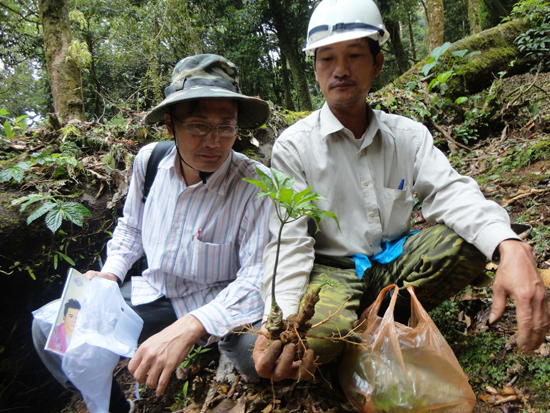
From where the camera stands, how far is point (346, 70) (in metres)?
1.87

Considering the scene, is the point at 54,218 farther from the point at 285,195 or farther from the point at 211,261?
the point at 285,195

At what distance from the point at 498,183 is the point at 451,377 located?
8.90 feet

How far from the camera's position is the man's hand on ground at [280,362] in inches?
51.1

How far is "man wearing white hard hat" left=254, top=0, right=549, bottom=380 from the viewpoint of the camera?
1.65 m

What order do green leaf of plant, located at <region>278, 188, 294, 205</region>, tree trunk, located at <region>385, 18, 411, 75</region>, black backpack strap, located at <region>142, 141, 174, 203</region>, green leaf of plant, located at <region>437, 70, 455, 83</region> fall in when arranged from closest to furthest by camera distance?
green leaf of plant, located at <region>278, 188, 294, 205</region>
black backpack strap, located at <region>142, 141, 174, 203</region>
green leaf of plant, located at <region>437, 70, 455, 83</region>
tree trunk, located at <region>385, 18, 411, 75</region>

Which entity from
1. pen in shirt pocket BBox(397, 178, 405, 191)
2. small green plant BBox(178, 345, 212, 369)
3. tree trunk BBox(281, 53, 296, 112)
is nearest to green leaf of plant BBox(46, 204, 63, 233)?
small green plant BBox(178, 345, 212, 369)

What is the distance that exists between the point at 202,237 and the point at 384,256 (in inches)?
43.2

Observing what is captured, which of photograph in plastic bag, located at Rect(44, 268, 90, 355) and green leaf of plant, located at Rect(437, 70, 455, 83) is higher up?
green leaf of plant, located at Rect(437, 70, 455, 83)

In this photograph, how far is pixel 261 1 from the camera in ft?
36.5

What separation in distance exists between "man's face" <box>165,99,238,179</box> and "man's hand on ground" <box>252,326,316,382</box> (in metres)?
1.00

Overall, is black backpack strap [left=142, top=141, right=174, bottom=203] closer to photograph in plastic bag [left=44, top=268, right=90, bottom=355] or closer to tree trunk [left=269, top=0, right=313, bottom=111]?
photograph in plastic bag [left=44, top=268, right=90, bottom=355]

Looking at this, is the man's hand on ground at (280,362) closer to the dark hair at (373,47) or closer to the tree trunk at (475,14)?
the dark hair at (373,47)

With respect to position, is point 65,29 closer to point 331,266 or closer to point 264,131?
point 264,131

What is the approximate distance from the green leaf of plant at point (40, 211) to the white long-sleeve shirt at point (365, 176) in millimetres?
1698
